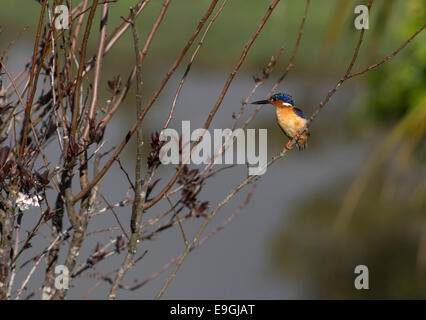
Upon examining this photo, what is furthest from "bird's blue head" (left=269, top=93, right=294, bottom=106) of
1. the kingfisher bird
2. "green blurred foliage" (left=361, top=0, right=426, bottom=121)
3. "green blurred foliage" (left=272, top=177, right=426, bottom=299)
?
"green blurred foliage" (left=272, top=177, right=426, bottom=299)

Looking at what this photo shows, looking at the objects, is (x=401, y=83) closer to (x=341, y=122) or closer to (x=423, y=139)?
(x=423, y=139)

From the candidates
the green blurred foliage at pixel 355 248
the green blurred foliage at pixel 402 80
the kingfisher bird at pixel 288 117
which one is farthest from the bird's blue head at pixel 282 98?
the green blurred foliage at pixel 355 248

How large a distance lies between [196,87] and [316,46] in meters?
3.07

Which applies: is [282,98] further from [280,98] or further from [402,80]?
[402,80]

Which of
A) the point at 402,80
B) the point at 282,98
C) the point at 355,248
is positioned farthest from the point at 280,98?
the point at 355,248

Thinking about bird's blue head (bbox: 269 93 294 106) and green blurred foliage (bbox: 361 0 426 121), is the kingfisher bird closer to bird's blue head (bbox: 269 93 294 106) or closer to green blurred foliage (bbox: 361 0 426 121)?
bird's blue head (bbox: 269 93 294 106)

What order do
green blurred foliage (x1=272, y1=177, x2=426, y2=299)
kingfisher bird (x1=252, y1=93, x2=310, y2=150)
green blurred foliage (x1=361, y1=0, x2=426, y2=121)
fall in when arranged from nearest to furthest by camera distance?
kingfisher bird (x1=252, y1=93, x2=310, y2=150), green blurred foliage (x1=361, y1=0, x2=426, y2=121), green blurred foliage (x1=272, y1=177, x2=426, y2=299)

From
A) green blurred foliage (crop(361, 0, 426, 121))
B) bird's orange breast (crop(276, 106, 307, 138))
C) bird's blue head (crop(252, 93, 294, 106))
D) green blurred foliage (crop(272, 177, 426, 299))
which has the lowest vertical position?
bird's orange breast (crop(276, 106, 307, 138))

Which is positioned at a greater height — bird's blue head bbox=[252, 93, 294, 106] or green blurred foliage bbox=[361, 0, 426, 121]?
green blurred foliage bbox=[361, 0, 426, 121]

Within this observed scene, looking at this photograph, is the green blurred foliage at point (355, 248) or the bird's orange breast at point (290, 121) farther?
the green blurred foliage at point (355, 248)

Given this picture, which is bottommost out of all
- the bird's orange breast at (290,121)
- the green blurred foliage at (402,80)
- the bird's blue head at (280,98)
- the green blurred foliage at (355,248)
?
the bird's orange breast at (290,121)

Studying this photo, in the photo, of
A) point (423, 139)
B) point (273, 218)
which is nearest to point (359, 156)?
point (273, 218)

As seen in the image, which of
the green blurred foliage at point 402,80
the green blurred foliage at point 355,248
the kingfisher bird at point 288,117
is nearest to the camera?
the kingfisher bird at point 288,117

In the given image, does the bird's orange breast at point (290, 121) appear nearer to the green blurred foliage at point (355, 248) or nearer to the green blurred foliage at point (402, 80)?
the green blurred foliage at point (402, 80)
